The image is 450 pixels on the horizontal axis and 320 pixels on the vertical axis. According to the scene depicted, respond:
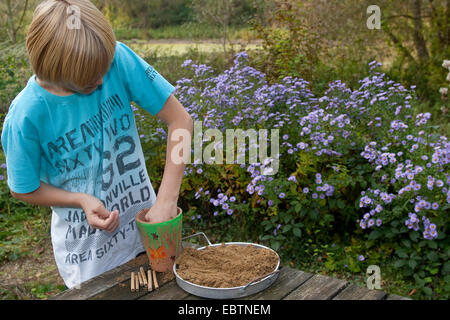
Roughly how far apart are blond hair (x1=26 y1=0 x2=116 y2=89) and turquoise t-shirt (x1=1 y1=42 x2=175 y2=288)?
0.67 feet

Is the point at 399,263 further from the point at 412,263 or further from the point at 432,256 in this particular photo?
the point at 432,256

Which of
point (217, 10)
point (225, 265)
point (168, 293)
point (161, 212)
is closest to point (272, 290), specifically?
point (225, 265)

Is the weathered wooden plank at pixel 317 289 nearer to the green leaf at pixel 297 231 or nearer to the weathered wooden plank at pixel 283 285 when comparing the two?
the weathered wooden plank at pixel 283 285

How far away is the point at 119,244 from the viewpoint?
67.2 inches

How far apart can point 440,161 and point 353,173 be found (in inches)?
20.8

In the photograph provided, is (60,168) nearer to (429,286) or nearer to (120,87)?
(120,87)

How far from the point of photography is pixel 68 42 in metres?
1.22

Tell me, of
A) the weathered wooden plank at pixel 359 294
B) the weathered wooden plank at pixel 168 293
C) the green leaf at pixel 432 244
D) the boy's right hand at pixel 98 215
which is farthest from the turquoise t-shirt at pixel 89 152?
the green leaf at pixel 432 244

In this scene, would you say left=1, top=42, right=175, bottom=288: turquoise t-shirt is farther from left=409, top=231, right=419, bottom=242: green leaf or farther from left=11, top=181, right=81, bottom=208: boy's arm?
left=409, top=231, right=419, bottom=242: green leaf

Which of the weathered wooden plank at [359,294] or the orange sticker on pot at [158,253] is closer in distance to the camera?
the weathered wooden plank at [359,294]

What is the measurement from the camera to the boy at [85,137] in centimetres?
125

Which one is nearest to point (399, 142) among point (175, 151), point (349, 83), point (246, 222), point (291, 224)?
point (291, 224)

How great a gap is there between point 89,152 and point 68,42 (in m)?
0.46

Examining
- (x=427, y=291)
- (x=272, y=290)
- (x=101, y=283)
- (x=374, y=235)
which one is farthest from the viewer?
(x=374, y=235)
